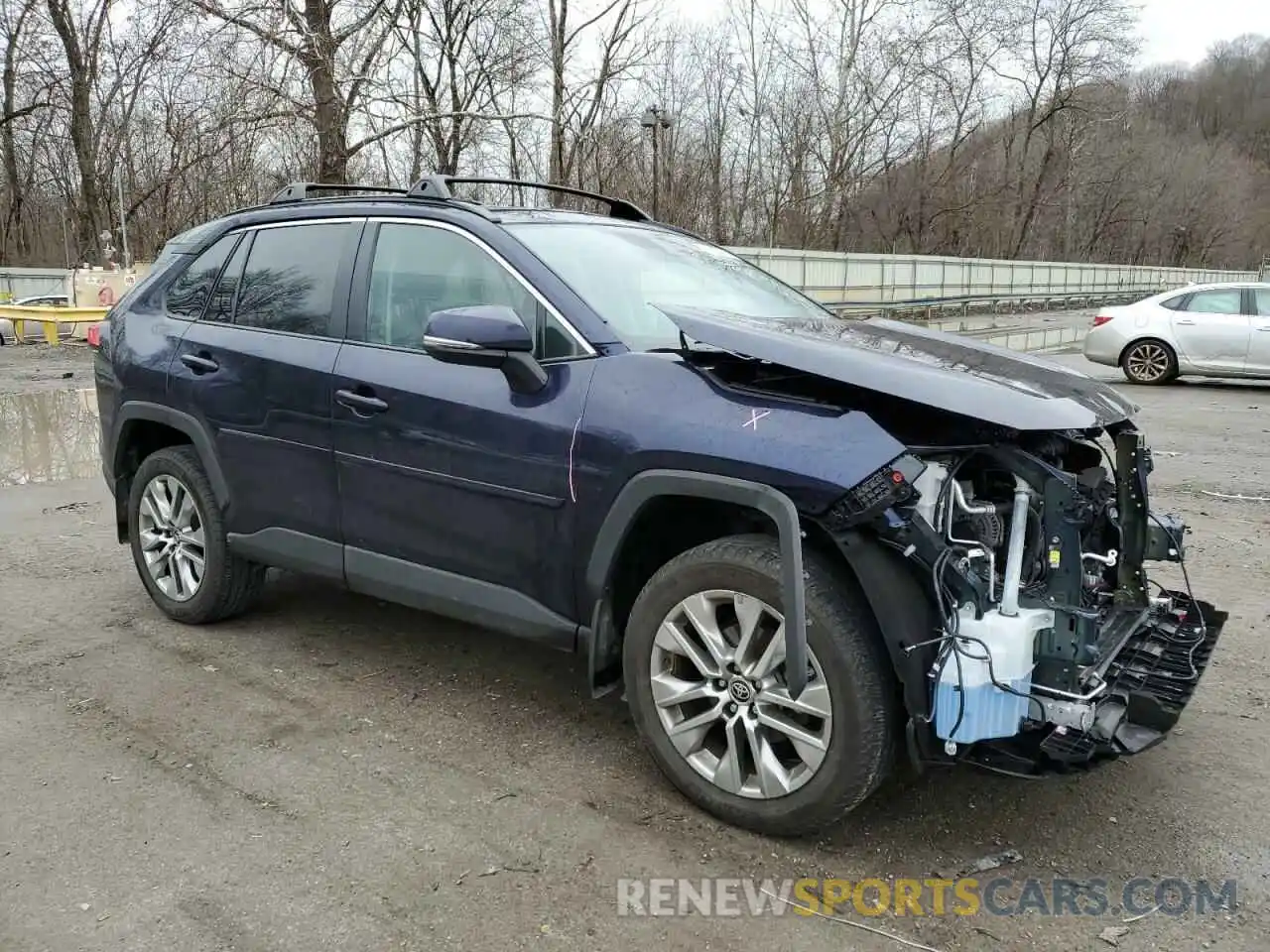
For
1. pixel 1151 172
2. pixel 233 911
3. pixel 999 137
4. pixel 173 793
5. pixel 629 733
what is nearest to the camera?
pixel 233 911

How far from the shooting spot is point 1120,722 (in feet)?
8.99

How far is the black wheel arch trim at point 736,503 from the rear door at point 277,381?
1.28 m

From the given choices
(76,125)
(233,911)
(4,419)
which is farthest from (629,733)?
(76,125)

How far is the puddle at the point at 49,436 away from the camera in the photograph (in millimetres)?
8312

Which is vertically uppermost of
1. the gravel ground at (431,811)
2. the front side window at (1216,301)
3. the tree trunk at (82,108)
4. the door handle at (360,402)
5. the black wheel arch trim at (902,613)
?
the tree trunk at (82,108)

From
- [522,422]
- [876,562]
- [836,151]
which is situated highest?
[836,151]

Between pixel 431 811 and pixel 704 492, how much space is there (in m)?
1.26

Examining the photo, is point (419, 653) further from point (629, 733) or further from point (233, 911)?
point (233, 911)

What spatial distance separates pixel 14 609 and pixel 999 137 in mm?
54383

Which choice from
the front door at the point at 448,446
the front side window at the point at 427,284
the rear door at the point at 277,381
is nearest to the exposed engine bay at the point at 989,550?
the front door at the point at 448,446

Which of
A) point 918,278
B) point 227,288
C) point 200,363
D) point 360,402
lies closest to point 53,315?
point 227,288

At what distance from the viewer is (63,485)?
7.72 metres

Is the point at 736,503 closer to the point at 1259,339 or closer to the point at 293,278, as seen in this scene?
the point at 293,278

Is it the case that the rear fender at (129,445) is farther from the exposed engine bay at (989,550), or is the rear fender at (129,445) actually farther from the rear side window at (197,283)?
the exposed engine bay at (989,550)
